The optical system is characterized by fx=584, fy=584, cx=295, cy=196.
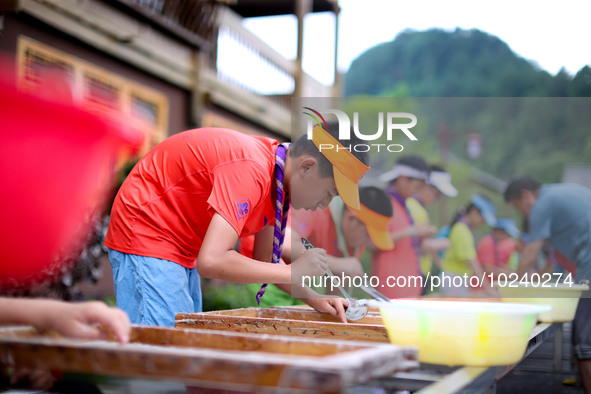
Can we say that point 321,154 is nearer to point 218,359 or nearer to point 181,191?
point 181,191

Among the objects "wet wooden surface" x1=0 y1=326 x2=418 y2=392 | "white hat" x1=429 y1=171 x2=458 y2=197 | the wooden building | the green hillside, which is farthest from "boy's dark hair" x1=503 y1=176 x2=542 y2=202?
the green hillside

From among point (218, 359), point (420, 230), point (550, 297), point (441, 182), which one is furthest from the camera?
point (441, 182)

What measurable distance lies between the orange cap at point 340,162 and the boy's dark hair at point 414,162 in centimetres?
220

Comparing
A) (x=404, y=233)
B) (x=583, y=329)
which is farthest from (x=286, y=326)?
Result: (x=404, y=233)

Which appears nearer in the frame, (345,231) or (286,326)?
(286,326)

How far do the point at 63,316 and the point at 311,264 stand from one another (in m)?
0.87

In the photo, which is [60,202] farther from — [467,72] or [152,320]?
[467,72]

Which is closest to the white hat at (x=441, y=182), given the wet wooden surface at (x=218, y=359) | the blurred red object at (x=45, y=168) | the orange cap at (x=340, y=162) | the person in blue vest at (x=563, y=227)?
the person in blue vest at (x=563, y=227)

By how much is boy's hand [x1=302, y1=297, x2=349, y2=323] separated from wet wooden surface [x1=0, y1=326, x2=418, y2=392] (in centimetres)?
79

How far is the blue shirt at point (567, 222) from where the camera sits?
3.48 meters

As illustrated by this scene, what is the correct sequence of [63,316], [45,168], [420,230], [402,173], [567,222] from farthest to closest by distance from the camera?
[402,173]
[420,230]
[567,222]
[63,316]
[45,168]

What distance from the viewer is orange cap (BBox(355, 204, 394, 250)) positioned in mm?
3217

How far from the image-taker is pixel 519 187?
4547mm

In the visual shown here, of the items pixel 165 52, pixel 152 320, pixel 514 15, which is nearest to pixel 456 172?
pixel 514 15
